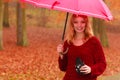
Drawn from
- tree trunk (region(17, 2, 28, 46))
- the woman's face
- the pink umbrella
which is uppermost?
the pink umbrella

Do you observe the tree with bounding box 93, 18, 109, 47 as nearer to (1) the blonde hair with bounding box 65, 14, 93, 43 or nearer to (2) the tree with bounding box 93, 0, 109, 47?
(2) the tree with bounding box 93, 0, 109, 47

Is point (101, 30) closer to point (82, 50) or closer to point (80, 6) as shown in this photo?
point (80, 6)

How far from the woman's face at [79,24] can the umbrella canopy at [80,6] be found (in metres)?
0.12

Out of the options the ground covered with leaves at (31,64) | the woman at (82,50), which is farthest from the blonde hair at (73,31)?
the ground covered with leaves at (31,64)

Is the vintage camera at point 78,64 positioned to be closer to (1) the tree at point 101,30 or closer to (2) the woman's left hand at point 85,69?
(2) the woman's left hand at point 85,69

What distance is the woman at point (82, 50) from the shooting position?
424 centimetres

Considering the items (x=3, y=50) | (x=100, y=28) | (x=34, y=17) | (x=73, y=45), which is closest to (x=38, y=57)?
(x=3, y=50)

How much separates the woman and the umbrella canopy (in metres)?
0.11

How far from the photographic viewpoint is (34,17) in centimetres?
4431

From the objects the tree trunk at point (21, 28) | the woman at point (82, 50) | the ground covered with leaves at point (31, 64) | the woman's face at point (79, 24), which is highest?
the woman's face at point (79, 24)

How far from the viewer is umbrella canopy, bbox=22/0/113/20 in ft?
14.1

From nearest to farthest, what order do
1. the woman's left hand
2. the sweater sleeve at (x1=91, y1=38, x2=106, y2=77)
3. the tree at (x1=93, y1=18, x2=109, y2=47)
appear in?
the woman's left hand
the sweater sleeve at (x1=91, y1=38, x2=106, y2=77)
the tree at (x1=93, y1=18, x2=109, y2=47)

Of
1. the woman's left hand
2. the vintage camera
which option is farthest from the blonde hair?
the woman's left hand

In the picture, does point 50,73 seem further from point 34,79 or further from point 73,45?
point 73,45
